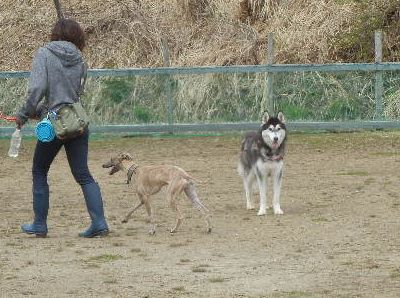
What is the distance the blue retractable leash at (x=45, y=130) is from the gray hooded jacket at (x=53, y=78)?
17 centimetres

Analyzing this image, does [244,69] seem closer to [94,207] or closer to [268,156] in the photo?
[268,156]

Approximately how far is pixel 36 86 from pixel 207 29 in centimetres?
1742

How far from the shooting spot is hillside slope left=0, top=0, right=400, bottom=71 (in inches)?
1005

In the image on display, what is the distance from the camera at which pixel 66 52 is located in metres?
10.5

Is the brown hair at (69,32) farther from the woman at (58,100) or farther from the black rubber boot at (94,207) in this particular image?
the black rubber boot at (94,207)

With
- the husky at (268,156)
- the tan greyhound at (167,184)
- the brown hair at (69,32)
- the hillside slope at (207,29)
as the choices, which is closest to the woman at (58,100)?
the brown hair at (69,32)

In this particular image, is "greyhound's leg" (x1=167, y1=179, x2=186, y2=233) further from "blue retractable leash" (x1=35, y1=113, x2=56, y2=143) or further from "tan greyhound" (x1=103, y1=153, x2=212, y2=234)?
"blue retractable leash" (x1=35, y1=113, x2=56, y2=143)

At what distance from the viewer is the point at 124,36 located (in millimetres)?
27734

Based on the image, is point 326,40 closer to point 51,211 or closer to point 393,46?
point 393,46

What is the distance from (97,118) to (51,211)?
8.97 m

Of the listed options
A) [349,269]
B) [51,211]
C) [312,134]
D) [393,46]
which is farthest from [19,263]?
[393,46]

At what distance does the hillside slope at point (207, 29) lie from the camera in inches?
1005

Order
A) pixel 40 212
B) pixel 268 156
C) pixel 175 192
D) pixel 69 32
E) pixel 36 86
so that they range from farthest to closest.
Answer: pixel 268 156
pixel 175 192
pixel 40 212
pixel 69 32
pixel 36 86

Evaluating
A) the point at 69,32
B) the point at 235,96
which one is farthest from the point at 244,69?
the point at 69,32
